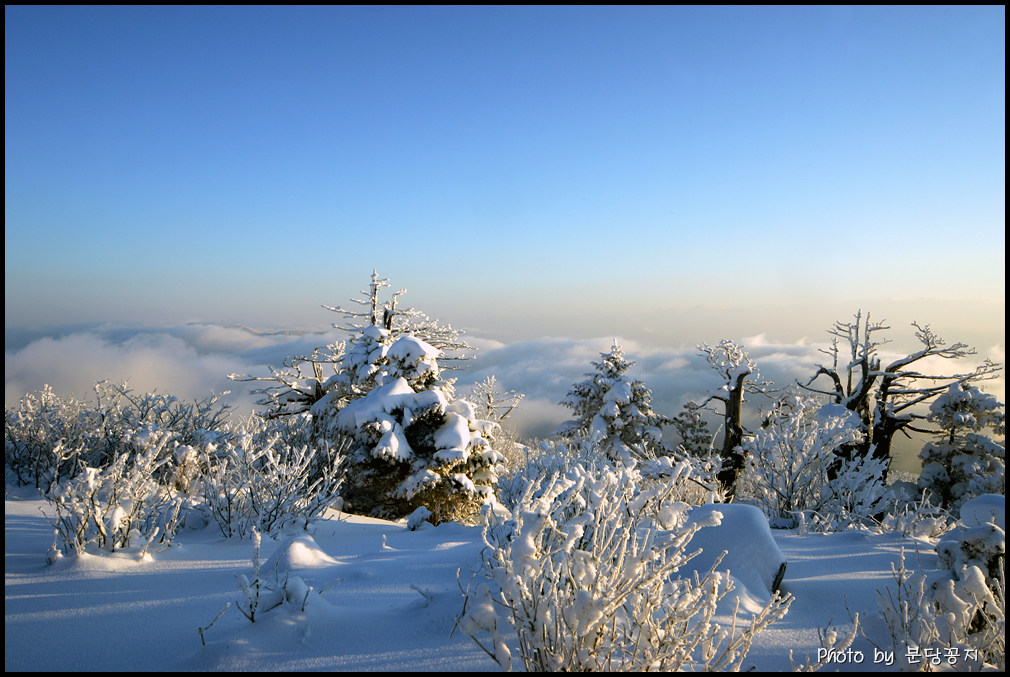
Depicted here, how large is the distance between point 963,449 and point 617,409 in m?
10.9

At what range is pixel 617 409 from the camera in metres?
22.5

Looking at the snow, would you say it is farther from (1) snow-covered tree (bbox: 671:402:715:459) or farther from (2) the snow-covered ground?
(1) snow-covered tree (bbox: 671:402:715:459)

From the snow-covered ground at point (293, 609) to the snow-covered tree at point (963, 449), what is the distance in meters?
14.5

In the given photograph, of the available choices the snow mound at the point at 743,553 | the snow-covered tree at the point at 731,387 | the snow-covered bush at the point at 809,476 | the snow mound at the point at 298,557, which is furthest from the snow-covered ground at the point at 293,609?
the snow-covered tree at the point at 731,387

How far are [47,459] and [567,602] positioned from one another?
10.5 m

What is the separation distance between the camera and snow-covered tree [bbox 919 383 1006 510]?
15953mm

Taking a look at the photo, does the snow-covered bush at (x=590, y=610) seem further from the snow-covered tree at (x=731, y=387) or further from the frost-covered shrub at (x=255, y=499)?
the snow-covered tree at (x=731, y=387)

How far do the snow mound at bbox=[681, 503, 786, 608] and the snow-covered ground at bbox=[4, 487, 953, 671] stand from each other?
8.2 inches

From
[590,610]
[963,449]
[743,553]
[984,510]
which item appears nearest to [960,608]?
[743,553]

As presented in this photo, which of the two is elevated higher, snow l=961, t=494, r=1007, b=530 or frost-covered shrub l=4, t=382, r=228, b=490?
snow l=961, t=494, r=1007, b=530

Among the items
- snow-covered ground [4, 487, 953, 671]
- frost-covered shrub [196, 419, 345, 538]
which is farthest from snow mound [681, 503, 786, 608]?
frost-covered shrub [196, 419, 345, 538]

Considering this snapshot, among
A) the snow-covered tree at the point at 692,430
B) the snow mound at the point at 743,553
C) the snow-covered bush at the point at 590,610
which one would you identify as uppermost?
the snow-covered bush at the point at 590,610

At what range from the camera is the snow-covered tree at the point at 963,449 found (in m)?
16.0

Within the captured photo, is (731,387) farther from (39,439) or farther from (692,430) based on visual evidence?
(39,439)
